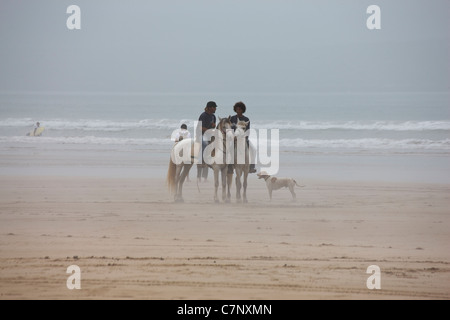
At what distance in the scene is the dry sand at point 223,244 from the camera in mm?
7445

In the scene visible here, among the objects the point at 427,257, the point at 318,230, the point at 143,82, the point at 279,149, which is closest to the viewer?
the point at 427,257

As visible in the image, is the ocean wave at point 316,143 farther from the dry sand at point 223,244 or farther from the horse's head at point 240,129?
the horse's head at point 240,129

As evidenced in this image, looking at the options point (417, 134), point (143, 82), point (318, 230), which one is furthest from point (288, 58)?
point (318, 230)

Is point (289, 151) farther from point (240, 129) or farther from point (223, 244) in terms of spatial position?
point (223, 244)

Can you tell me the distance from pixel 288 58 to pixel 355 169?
142640 millimetres

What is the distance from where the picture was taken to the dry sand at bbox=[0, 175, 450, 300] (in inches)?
293

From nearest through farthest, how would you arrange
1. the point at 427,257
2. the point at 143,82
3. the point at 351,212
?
the point at 427,257, the point at 351,212, the point at 143,82

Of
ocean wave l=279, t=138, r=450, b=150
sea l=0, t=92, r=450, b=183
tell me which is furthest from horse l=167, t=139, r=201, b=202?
ocean wave l=279, t=138, r=450, b=150

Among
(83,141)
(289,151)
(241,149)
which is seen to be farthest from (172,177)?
(83,141)

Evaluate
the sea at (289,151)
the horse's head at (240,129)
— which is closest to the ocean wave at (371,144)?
the sea at (289,151)

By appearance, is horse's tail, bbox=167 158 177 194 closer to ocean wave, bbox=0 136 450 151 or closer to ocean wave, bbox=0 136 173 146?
ocean wave, bbox=0 136 450 151

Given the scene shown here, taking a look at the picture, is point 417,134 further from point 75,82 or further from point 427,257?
point 75,82

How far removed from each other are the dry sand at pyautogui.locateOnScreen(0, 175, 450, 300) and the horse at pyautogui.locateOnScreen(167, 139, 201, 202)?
39cm

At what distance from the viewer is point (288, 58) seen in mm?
161500
